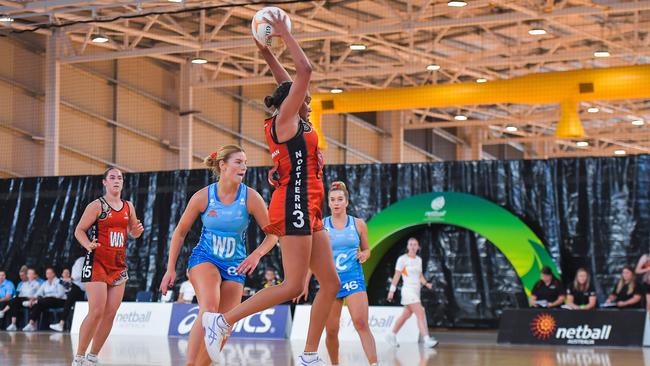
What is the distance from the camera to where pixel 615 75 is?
23.9 metres

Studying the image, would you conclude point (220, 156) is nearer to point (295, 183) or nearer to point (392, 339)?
point (295, 183)

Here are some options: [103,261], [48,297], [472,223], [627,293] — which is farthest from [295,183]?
[48,297]

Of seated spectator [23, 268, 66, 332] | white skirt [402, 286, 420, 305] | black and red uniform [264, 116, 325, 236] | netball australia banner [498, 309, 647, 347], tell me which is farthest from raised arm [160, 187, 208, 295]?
seated spectator [23, 268, 66, 332]

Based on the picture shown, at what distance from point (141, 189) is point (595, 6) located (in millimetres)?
10646

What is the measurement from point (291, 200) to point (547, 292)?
11535mm

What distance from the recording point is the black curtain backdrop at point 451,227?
18.8m

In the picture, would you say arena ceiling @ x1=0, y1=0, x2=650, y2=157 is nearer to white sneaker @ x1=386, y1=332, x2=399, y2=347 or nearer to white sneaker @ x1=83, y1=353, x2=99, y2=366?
white sneaker @ x1=386, y1=332, x2=399, y2=347

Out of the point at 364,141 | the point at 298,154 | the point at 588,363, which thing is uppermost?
the point at 364,141

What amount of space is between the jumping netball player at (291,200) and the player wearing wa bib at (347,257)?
8.17ft

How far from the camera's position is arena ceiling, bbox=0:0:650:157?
24406 mm

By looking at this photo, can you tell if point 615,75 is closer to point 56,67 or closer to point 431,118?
point 56,67

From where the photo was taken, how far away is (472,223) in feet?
64.6

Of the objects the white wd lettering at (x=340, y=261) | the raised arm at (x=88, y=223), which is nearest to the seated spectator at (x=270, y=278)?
the raised arm at (x=88, y=223)

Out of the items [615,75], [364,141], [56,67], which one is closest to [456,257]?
[615,75]
